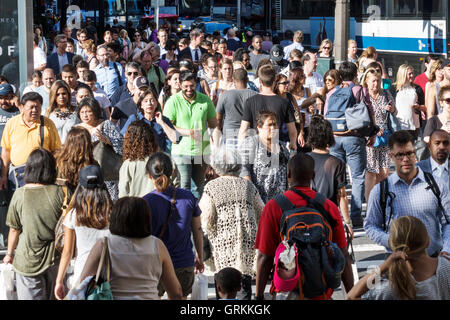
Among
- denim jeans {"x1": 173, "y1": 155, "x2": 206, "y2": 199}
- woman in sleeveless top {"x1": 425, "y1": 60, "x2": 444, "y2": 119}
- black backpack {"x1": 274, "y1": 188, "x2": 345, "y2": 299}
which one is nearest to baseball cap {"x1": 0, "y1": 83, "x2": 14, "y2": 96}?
denim jeans {"x1": 173, "y1": 155, "x2": 206, "y2": 199}

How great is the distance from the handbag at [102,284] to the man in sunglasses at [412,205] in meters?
2.13

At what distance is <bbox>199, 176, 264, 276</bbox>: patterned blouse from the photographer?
6.76m

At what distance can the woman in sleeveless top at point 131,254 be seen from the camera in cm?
509

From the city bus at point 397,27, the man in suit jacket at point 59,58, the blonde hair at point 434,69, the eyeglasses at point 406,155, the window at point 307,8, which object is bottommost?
the eyeglasses at point 406,155

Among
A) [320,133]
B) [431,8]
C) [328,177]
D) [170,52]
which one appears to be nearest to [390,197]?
[328,177]

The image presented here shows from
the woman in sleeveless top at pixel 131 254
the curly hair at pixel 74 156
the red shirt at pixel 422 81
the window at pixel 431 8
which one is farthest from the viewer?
the window at pixel 431 8

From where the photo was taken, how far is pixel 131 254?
16.8ft

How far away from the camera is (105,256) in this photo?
198 inches

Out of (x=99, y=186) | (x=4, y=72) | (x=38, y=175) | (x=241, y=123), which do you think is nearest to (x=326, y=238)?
(x=99, y=186)

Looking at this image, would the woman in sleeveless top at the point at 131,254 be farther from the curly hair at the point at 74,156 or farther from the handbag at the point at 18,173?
the handbag at the point at 18,173

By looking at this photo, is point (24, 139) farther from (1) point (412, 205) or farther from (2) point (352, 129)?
(1) point (412, 205)

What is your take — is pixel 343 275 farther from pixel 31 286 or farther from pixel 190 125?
pixel 190 125

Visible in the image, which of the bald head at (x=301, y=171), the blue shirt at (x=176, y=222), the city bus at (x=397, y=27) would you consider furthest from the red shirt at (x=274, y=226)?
the city bus at (x=397, y=27)

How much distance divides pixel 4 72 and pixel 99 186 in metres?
4.74
